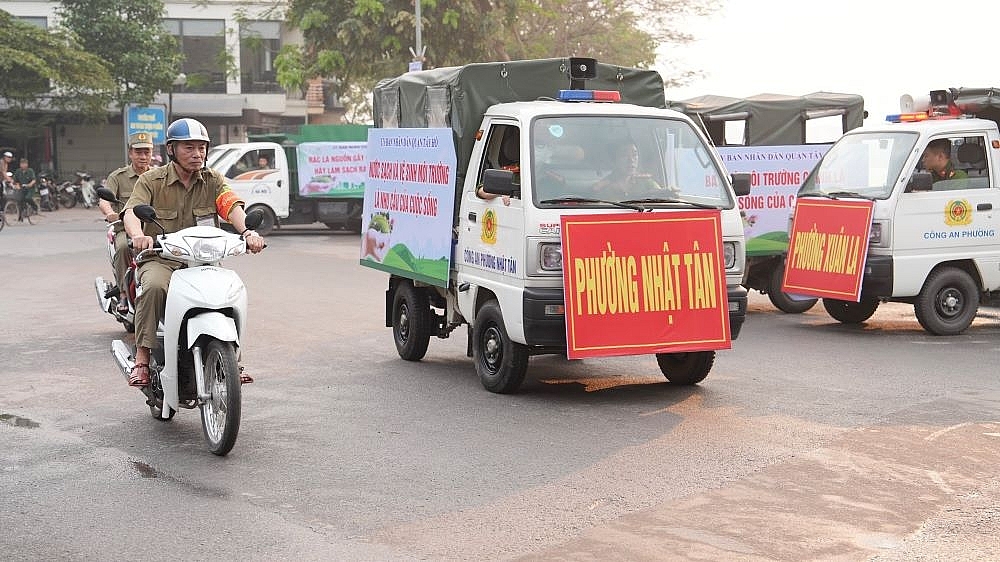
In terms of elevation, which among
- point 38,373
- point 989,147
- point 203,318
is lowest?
point 38,373

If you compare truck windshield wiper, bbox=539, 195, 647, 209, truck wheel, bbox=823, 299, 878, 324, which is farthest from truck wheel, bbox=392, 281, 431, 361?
truck wheel, bbox=823, 299, 878, 324

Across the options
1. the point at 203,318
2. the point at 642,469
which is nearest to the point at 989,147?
the point at 642,469

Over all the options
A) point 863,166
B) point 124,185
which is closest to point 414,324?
point 124,185

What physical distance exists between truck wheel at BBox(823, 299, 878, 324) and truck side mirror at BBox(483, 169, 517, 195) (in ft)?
18.0

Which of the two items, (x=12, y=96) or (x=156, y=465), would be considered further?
(x=12, y=96)

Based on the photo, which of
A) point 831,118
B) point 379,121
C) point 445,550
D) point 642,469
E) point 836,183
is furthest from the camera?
point 831,118

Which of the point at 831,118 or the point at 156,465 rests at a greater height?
the point at 831,118

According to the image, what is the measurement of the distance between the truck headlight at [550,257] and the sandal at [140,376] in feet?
8.20

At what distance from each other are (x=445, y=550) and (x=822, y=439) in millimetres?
2926

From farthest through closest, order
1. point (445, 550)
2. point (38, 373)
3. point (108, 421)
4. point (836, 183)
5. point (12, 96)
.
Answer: point (12, 96) → point (836, 183) → point (38, 373) → point (108, 421) → point (445, 550)

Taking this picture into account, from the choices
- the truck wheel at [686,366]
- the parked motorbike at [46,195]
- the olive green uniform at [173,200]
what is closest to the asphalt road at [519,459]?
the truck wheel at [686,366]

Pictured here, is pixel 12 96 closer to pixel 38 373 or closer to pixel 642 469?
pixel 38 373

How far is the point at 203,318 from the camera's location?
7023 mm

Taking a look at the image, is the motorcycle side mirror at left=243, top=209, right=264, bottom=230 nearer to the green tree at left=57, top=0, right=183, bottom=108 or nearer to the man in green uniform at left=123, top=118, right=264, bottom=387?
the man in green uniform at left=123, top=118, right=264, bottom=387
